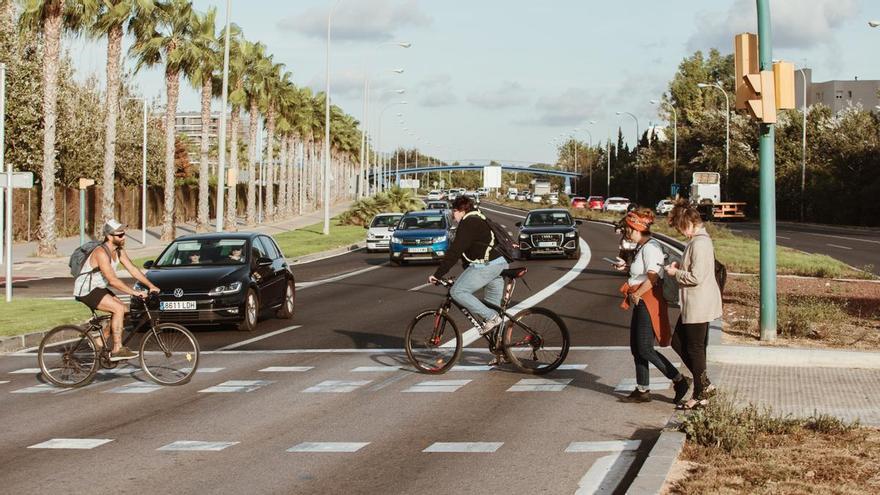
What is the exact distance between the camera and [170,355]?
37.9 ft

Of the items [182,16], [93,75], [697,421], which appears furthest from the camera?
[93,75]

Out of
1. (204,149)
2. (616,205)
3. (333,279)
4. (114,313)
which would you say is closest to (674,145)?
(616,205)

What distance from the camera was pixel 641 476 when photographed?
6.63 metres

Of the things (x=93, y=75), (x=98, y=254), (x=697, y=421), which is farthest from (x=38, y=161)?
(x=697, y=421)

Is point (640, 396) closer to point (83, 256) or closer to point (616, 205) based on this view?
point (83, 256)

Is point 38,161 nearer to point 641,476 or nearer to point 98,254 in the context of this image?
point 98,254

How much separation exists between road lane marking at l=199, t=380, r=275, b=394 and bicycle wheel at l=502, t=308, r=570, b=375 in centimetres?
253

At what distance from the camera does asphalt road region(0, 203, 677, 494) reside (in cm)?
728

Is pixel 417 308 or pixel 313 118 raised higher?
pixel 313 118

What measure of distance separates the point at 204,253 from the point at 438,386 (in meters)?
7.46

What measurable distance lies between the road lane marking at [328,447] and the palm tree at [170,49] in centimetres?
3789

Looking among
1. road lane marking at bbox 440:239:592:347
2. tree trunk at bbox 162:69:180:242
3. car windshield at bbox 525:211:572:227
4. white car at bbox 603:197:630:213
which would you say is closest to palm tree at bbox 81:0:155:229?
tree trunk at bbox 162:69:180:242

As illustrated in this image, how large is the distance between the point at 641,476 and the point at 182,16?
42.7 m

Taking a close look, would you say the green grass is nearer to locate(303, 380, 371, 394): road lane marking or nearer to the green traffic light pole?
locate(303, 380, 371, 394): road lane marking
